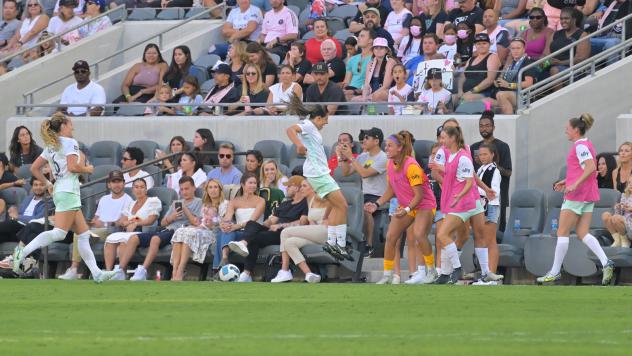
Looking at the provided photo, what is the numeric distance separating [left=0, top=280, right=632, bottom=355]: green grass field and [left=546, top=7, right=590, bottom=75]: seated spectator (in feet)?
20.9

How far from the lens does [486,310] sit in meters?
12.4

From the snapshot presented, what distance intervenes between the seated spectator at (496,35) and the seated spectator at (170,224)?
4.97 meters

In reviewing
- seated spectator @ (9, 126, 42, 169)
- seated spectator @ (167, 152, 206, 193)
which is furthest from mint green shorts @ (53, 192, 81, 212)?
seated spectator @ (9, 126, 42, 169)

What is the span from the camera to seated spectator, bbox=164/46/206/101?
79.0ft

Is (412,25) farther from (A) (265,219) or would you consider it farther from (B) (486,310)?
(B) (486,310)

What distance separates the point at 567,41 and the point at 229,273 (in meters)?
6.15

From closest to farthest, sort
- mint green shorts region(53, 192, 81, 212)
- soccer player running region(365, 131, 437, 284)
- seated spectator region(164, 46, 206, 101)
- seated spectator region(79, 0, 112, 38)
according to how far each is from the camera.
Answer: mint green shorts region(53, 192, 81, 212), soccer player running region(365, 131, 437, 284), seated spectator region(164, 46, 206, 101), seated spectator region(79, 0, 112, 38)

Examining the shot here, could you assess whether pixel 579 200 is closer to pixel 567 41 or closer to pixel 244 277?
pixel 244 277

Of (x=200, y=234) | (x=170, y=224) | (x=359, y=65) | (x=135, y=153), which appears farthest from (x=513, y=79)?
(x=135, y=153)

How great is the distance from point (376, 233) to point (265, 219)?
1.45 metres

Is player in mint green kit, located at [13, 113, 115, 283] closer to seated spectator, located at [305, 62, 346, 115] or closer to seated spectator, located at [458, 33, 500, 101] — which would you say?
seated spectator, located at [305, 62, 346, 115]

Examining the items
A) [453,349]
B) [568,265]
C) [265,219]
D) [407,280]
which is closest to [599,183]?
[568,265]

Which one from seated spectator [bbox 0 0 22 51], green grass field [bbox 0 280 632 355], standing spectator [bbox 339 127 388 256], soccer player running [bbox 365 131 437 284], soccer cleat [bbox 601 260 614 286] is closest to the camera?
green grass field [bbox 0 280 632 355]

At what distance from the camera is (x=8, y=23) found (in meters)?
28.8
